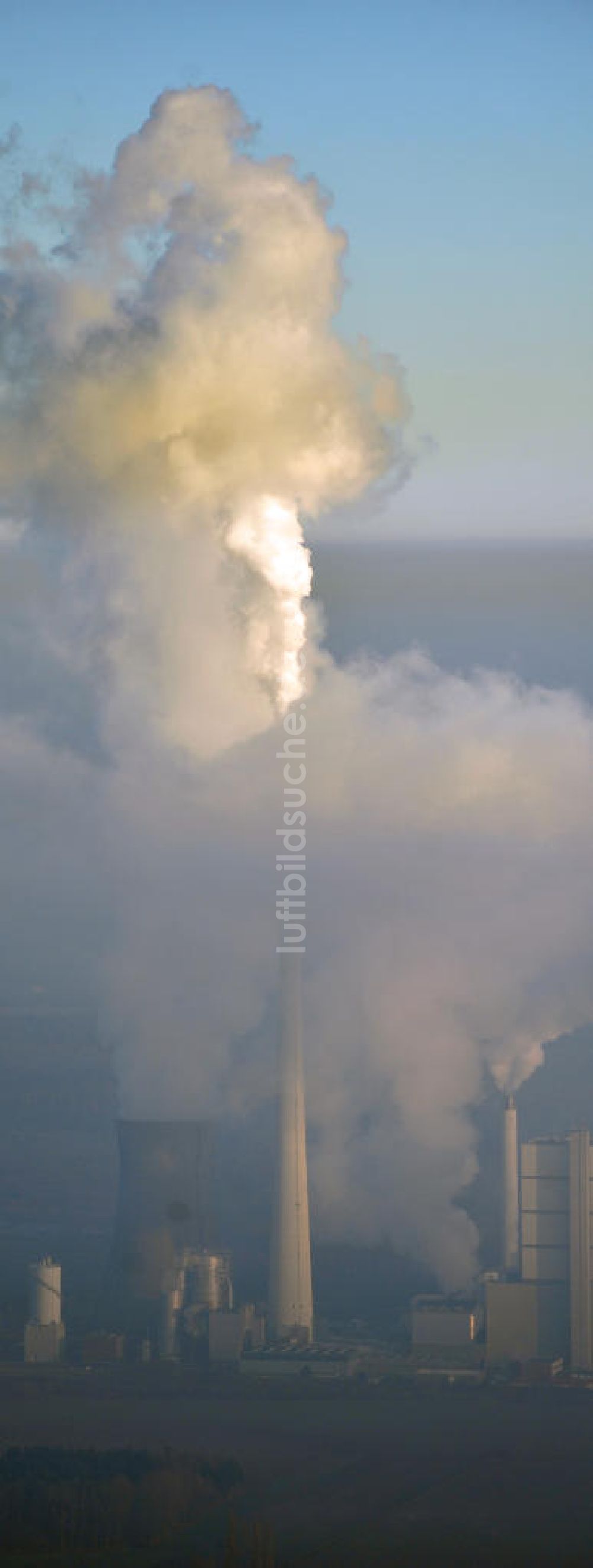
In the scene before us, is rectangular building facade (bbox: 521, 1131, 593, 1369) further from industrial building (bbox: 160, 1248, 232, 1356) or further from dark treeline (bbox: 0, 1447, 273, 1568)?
dark treeline (bbox: 0, 1447, 273, 1568)

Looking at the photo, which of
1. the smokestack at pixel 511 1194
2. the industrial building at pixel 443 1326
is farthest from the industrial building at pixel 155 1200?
the smokestack at pixel 511 1194

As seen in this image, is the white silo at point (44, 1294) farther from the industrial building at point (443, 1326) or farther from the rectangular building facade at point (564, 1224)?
the rectangular building facade at point (564, 1224)

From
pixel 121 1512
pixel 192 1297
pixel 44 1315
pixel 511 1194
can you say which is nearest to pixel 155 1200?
pixel 192 1297

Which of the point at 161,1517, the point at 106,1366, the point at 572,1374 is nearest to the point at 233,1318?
the point at 106,1366

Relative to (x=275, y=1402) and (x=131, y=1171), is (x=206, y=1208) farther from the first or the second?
(x=275, y=1402)

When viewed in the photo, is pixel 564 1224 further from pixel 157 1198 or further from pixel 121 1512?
pixel 121 1512

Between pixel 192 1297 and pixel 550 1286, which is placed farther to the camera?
pixel 192 1297
